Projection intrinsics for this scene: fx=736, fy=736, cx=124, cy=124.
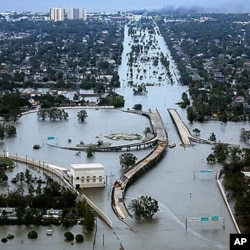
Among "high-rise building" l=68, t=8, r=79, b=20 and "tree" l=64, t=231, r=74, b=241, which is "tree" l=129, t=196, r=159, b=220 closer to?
"tree" l=64, t=231, r=74, b=241

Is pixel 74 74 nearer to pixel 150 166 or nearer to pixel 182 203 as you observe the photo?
pixel 150 166

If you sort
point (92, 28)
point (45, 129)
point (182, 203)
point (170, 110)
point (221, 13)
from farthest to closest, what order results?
1. point (221, 13)
2. point (92, 28)
3. point (170, 110)
4. point (45, 129)
5. point (182, 203)

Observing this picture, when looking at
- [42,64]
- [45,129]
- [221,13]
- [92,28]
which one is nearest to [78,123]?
[45,129]

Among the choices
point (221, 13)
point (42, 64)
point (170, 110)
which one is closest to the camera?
point (170, 110)

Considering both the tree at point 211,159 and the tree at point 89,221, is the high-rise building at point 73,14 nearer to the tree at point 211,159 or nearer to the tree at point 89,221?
the tree at point 211,159

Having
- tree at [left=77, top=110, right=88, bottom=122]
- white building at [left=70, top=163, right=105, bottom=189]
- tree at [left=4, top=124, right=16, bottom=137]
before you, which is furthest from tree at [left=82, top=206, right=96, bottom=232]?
tree at [left=77, top=110, right=88, bottom=122]

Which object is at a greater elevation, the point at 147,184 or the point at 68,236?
the point at 68,236

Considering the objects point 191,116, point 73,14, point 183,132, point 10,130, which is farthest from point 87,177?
point 73,14

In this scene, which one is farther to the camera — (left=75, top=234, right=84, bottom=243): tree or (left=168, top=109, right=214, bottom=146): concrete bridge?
(left=168, top=109, right=214, bottom=146): concrete bridge

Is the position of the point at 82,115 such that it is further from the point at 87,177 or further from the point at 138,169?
the point at 87,177
